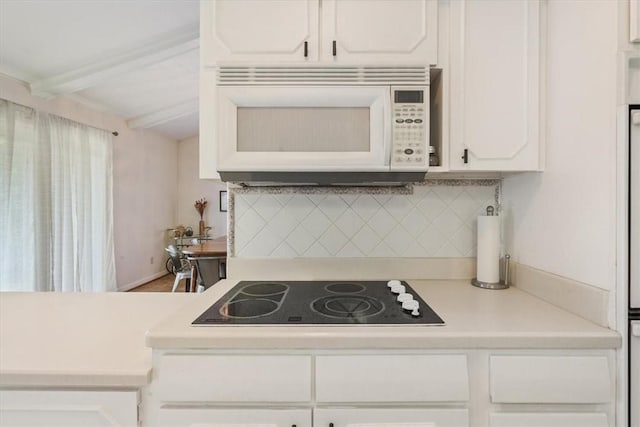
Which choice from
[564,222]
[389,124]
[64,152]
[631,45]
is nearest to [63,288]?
[64,152]

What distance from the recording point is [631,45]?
934 millimetres

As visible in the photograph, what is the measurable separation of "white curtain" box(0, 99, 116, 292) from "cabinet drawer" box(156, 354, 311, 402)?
3.26 meters

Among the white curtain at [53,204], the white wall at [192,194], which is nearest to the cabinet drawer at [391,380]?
the white curtain at [53,204]

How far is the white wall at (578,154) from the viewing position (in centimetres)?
96

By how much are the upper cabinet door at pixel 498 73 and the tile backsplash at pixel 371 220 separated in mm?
365

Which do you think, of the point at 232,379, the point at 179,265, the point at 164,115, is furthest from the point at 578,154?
the point at 164,115

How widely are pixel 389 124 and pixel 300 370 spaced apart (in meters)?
0.86

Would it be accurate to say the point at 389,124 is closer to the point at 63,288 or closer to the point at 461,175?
the point at 461,175

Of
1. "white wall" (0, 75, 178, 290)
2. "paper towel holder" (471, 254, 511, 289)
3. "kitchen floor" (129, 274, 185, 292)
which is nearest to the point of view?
"paper towel holder" (471, 254, 511, 289)

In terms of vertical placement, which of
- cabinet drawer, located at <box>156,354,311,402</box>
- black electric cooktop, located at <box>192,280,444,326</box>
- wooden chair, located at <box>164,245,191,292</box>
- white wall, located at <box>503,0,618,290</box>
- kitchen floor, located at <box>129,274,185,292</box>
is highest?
Result: white wall, located at <box>503,0,618,290</box>

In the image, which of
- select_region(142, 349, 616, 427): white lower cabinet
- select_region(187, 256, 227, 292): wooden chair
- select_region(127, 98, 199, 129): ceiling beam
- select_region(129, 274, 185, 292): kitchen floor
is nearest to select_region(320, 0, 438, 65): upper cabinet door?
select_region(142, 349, 616, 427): white lower cabinet

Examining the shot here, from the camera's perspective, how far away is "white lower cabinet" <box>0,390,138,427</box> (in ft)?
2.85

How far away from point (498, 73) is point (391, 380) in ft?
3.82

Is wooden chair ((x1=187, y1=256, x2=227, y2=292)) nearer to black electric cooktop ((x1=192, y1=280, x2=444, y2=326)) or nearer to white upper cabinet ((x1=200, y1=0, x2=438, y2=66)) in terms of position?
black electric cooktop ((x1=192, y1=280, x2=444, y2=326))
